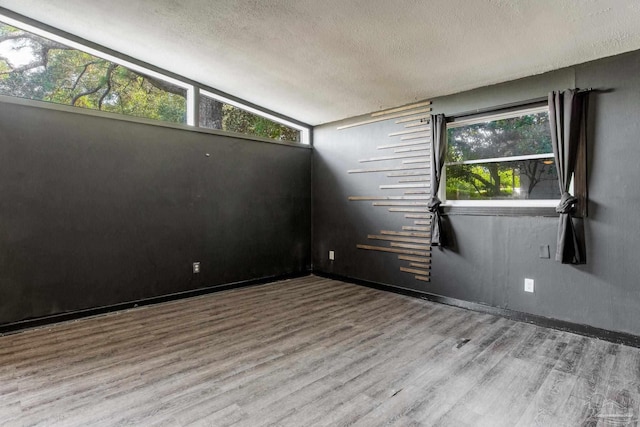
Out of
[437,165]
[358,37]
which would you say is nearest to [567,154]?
[437,165]

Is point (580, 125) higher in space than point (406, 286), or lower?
higher

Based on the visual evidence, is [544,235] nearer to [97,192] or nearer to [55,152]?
[97,192]

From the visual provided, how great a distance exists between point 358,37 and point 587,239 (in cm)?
255

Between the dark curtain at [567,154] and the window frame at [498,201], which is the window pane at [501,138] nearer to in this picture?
the window frame at [498,201]

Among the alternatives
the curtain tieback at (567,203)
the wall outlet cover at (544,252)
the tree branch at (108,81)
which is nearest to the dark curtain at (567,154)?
the curtain tieback at (567,203)

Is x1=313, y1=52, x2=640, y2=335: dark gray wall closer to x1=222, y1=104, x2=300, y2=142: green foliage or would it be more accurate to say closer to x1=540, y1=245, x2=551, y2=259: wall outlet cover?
x1=540, y1=245, x2=551, y2=259: wall outlet cover

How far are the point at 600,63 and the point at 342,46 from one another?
6.93 feet

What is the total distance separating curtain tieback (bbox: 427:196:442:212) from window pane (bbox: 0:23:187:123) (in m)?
3.00

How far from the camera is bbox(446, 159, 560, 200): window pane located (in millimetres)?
3152

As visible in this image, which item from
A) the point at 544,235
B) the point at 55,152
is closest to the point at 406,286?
the point at 544,235

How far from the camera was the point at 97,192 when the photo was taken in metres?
3.39

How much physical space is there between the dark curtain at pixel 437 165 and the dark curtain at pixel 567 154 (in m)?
1.04

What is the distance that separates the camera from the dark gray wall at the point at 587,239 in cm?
272

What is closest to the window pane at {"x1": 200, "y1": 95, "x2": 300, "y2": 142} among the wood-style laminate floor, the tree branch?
the tree branch
